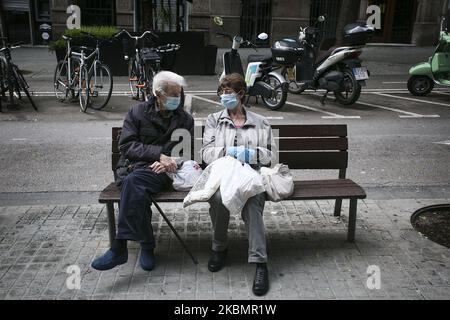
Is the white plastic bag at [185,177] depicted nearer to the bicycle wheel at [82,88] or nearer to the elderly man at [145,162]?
the elderly man at [145,162]

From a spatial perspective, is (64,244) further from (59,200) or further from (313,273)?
(313,273)

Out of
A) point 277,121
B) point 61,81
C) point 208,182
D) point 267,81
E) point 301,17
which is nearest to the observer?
point 208,182

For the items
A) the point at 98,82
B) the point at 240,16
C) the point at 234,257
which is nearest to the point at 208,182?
Result: the point at 234,257

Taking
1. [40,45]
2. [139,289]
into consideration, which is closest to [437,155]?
[139,289]

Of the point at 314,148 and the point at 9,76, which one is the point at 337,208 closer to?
the point at 314,148

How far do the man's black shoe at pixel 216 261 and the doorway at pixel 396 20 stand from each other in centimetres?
1937

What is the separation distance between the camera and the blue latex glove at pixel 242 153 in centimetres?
369

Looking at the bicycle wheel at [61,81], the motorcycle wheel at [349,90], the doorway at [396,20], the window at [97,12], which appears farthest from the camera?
the doorway at [396,20]

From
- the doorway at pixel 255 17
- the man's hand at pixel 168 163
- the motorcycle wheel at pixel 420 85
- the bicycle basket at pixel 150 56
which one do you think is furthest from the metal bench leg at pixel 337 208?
the doorway at pixel 255 17

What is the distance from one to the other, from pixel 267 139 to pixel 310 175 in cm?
211

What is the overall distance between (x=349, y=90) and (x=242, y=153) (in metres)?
6.25

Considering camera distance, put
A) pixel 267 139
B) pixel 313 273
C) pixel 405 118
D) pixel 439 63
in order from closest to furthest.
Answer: pixel 313 273 < pixel 267 139 < pixel 405 118 < pixel 439 63

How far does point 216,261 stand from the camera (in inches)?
142

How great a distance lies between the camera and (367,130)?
25.6ft
